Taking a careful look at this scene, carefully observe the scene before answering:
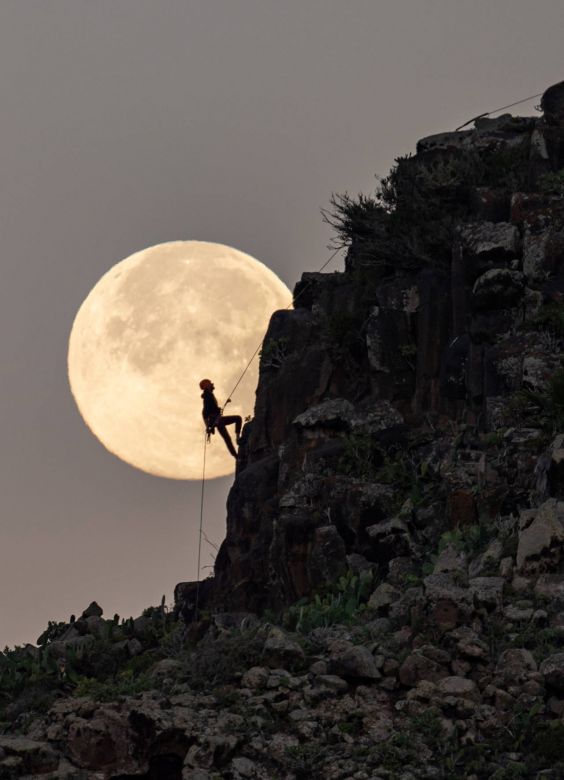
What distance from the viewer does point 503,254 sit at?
3192 centimetres

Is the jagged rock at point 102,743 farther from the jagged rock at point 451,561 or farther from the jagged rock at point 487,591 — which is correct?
the jagged rock at point 451,561

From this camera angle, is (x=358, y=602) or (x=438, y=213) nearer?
(x=358, y=602)

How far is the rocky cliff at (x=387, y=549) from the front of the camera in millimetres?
20609

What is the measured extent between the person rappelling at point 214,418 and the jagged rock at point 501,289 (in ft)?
23.6

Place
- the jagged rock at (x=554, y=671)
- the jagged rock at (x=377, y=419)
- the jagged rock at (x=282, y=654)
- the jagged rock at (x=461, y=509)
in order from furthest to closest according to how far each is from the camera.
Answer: the jagged rock at (x=377, y=419) < the jagged rock at (x=461, y=509) < the jagged rock at (x=282, y=654) < the jagged rock at (x=554, y=671)

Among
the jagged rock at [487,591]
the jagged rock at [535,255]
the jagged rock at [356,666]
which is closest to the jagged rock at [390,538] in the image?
the jagged rock at [487,591]

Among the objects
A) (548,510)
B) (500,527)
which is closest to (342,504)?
(500,527)

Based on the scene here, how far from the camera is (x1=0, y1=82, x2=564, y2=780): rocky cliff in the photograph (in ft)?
67.6

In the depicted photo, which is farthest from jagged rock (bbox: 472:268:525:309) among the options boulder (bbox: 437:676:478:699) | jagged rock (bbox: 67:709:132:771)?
jagged rock (bbox: 67:709:132:771)

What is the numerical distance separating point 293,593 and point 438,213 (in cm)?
1002

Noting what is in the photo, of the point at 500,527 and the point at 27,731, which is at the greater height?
the point at 500,527

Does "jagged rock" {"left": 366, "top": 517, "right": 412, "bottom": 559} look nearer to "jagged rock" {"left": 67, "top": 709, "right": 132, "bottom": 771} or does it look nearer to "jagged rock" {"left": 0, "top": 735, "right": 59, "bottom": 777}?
"jagged rock" {"left": 67, "top": 709, "right": 132, "bottom": 771}

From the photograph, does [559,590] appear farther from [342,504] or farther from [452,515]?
[342,504]

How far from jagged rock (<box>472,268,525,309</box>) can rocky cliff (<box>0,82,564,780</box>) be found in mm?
44
